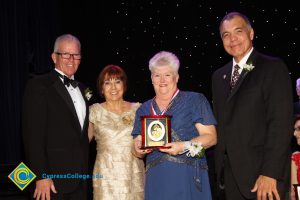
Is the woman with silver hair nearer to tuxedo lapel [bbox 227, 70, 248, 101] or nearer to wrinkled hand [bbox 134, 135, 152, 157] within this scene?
wrinkled hand [bbox 134, 135, 152, 157]

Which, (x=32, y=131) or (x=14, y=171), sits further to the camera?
(x=14, y=171)

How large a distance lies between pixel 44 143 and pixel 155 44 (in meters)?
2.82

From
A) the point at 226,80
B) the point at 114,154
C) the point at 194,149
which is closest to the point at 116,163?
the point at 114,154

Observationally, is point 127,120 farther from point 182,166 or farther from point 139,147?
point 182,166

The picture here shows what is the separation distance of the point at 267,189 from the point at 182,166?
0.64 metres

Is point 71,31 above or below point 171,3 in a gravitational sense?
below

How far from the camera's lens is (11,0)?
5.99 m

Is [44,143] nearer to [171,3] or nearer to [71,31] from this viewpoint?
[71,31]

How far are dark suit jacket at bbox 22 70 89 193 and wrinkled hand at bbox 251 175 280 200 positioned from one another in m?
1.53

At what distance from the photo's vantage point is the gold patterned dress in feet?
12.9

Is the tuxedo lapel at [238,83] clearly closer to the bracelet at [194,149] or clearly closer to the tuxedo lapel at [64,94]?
the bracelet at [194,149]

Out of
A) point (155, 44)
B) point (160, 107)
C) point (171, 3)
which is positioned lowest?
point (160, 107)

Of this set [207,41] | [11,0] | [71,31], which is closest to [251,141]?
[207,41]

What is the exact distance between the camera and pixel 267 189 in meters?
2.96
